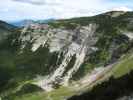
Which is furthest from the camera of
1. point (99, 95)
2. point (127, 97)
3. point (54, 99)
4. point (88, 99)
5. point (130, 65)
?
point (54, 99)

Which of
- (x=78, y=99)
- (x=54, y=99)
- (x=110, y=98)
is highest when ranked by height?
→ (x=110, y=98)

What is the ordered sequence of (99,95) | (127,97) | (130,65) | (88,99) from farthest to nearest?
(130,65) → (88,99) → (99,95) → (127,97)

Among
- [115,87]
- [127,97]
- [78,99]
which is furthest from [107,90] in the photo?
[78,99]

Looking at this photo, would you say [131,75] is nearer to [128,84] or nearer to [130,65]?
[128,84]

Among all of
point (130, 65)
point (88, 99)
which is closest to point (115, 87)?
point (88, 99)

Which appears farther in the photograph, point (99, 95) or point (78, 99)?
point (78, 99)

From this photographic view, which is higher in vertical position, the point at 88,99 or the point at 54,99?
the point at 88,99

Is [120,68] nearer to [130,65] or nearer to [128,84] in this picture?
[130,65]

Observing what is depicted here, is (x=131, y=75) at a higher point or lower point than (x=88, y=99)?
higher

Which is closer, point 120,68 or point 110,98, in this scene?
point 110,98
